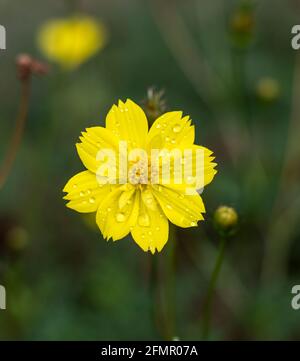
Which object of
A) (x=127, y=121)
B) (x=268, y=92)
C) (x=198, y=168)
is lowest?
(x=198, y=168)

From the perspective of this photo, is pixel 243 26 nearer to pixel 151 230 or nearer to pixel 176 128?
pixel 176 128

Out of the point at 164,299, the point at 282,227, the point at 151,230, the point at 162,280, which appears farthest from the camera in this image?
the point at 282,227

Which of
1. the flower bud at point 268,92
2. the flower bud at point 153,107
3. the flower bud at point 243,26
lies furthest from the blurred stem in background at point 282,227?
the flower bud at point 153,107

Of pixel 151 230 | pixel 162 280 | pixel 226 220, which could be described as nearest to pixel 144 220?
pixel 151 230

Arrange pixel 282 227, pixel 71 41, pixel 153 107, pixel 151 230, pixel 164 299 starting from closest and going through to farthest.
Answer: pixel 151 230 → pixel 153 107 → pixel 164 299 → pixel 282 227 → pixel 71 41

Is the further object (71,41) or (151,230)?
(71,41)

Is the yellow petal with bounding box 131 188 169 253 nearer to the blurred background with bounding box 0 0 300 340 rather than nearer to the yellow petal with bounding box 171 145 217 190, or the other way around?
the yellow petal with bounding box 171 145 217 190
